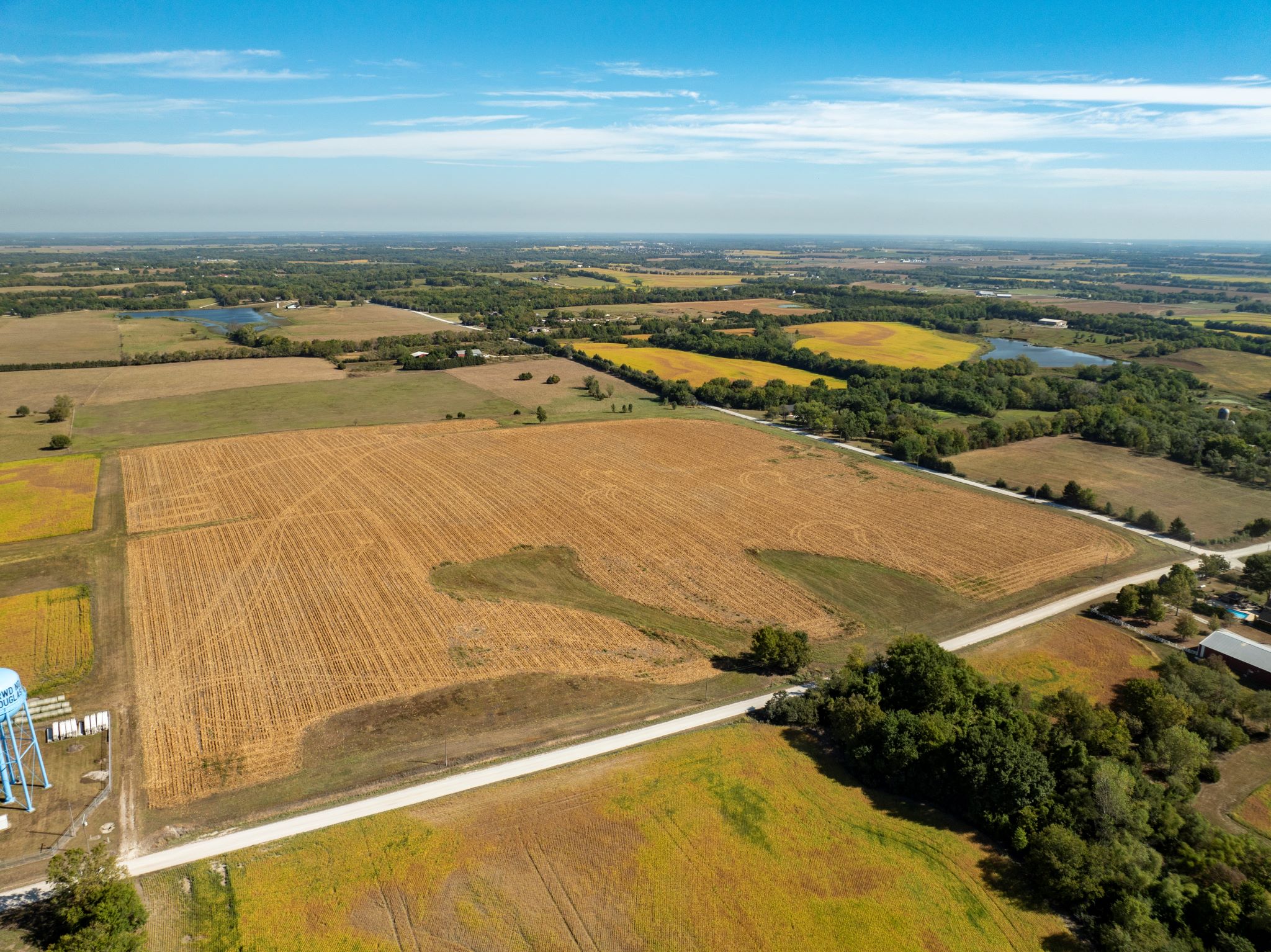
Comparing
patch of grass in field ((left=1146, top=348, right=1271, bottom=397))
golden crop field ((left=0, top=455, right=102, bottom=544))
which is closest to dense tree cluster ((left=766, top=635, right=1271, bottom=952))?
golden crop field ((left=0, top=455, right=102, bottom=544))

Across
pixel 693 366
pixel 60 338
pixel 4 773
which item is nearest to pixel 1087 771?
pixel 4 773

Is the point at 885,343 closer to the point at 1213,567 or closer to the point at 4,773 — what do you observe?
the point at 1213,567

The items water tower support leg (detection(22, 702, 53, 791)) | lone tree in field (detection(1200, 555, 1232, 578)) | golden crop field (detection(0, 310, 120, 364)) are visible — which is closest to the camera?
water tower support leg (detection(22, 702, 53, 791))

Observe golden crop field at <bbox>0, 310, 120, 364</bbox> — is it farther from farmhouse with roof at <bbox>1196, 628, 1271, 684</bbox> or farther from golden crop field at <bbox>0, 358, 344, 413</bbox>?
farmhouse with roof at <bbox>1196, 628, 1271, 684</bbox>

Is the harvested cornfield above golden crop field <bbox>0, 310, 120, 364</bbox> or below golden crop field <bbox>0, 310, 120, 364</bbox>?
below

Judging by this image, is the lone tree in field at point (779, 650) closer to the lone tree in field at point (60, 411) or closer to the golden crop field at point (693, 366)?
the golden crop field at point (693, 366)

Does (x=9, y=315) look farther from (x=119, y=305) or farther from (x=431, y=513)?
(x=431, y=513)

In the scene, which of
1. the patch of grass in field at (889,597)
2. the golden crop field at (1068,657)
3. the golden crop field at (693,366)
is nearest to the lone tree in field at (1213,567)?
the patch of grass in field at (889,597)
